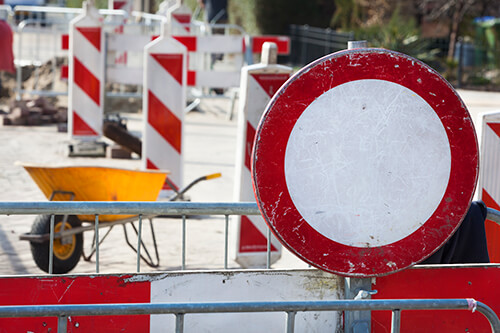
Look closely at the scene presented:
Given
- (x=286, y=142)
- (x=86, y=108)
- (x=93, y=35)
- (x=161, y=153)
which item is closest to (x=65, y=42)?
(x=93, y=35)

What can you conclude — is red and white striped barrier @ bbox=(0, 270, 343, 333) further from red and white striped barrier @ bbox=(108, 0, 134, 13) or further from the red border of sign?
red and white striped barrier @ bbox=(108, 0, 134, 13)

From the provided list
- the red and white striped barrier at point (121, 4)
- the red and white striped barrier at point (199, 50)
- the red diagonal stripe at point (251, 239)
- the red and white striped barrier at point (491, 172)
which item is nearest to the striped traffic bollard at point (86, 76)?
the red and white striped barrier at point (199, 50)

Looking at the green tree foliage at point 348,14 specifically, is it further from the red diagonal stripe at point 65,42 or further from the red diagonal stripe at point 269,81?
the red diagonal stripe at point 269,81

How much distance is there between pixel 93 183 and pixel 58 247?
0.52 metres

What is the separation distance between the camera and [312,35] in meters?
24.3

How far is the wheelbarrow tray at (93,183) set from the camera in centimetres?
537

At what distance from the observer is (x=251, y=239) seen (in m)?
5.46

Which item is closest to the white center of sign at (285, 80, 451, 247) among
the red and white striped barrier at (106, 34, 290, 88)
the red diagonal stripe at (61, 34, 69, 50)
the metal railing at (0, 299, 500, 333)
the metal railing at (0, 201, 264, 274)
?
the metal railing at (0, 299, 500, 333)

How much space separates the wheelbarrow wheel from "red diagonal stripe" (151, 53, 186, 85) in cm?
226

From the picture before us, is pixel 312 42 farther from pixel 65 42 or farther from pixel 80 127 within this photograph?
pixel 80 127

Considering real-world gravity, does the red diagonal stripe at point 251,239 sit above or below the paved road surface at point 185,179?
above

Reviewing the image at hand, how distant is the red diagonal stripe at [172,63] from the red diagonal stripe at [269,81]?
234 cm

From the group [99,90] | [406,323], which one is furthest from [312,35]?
[406,323]

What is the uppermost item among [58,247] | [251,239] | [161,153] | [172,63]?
[172,63]
